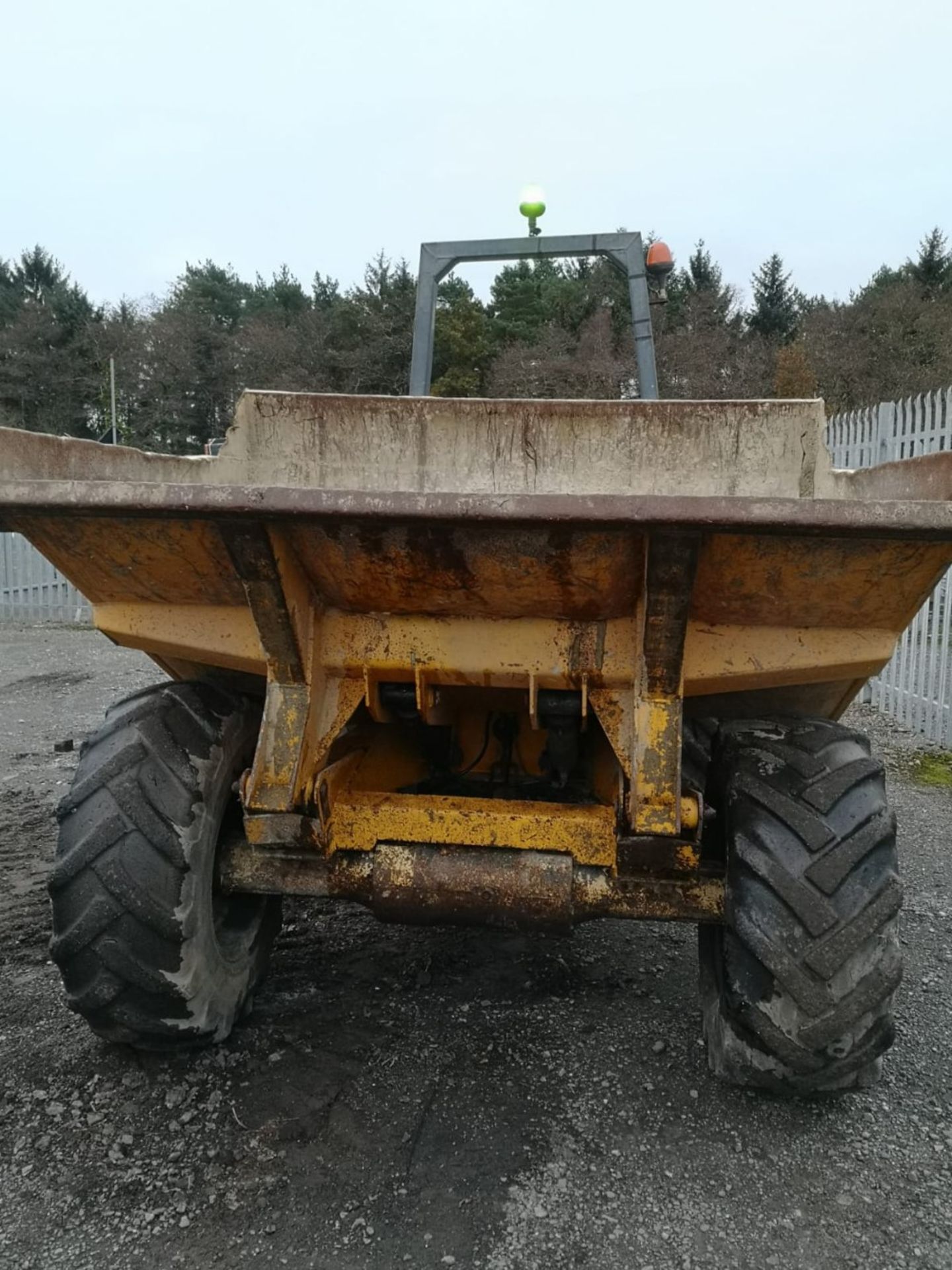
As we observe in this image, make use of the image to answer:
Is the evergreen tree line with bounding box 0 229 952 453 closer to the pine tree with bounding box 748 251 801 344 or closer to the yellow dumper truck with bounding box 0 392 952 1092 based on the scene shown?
the pine tree with bounding box 748 251 801 344

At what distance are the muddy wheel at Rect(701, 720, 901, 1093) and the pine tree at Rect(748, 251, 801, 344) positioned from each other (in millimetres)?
30916

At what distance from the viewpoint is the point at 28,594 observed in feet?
Answer: 41.8

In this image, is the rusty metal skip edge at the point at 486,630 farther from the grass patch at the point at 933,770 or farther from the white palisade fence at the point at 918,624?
the white palisade fence at the point at 918,624

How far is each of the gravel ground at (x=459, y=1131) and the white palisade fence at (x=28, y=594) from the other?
10.6 m

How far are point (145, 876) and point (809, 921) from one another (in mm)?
1489

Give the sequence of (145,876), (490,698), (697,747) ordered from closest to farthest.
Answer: (145,876)
(490,698)
(697,747)

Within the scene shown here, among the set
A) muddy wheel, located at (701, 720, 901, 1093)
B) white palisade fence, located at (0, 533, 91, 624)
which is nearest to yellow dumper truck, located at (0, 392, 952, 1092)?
muddy wheel, located at (701, 720, 901, 1093)

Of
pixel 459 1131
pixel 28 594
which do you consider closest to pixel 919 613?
pixel 459 1131

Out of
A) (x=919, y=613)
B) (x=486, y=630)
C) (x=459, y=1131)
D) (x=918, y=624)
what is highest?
(x=486, y=630)

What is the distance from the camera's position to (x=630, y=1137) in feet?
6.96

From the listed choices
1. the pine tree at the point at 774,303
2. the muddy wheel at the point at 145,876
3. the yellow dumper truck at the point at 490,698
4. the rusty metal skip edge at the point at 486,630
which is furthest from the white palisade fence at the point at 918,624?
the pine tree at the point at 774,303

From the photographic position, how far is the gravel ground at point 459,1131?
5.96 feet

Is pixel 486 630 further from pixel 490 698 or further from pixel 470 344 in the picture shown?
pixel 470 344

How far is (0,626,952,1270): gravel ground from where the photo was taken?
1.82 metres
